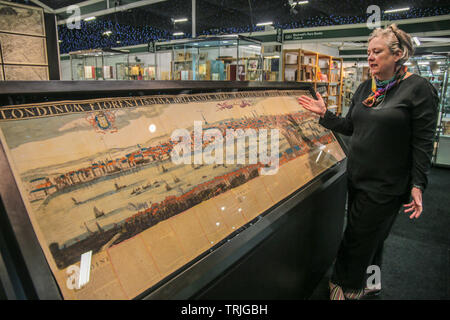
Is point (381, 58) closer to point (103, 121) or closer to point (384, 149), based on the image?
point (384, 149)

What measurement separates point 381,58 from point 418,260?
2091mm

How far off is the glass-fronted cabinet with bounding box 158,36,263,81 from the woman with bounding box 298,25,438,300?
5.23 meters

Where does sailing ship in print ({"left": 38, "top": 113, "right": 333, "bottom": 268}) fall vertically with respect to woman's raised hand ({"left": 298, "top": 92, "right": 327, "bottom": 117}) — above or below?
below

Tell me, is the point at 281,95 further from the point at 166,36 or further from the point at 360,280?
the point at 166,36

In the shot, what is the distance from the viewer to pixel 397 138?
1629mm

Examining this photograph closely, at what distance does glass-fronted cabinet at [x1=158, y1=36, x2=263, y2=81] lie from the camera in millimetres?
6868

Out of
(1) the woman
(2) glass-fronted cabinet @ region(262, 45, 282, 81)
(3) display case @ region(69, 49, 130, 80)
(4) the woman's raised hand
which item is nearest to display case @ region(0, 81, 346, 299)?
(1) the woman

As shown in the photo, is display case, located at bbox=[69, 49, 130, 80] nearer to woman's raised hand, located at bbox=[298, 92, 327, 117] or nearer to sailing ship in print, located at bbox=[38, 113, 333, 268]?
woman's raised hand, located at bbox=[298, 92, 327, 117]

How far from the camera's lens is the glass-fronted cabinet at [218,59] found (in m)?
6.87

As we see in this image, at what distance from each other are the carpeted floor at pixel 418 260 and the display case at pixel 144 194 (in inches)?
44.4

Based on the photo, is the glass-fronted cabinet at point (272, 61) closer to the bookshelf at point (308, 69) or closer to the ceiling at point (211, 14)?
the bookshelf at point (308, 69)

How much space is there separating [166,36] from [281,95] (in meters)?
17.5

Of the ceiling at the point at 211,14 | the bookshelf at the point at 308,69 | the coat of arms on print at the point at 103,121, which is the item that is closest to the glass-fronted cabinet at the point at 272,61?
Answer: the bookshelf at the point at 308,69
